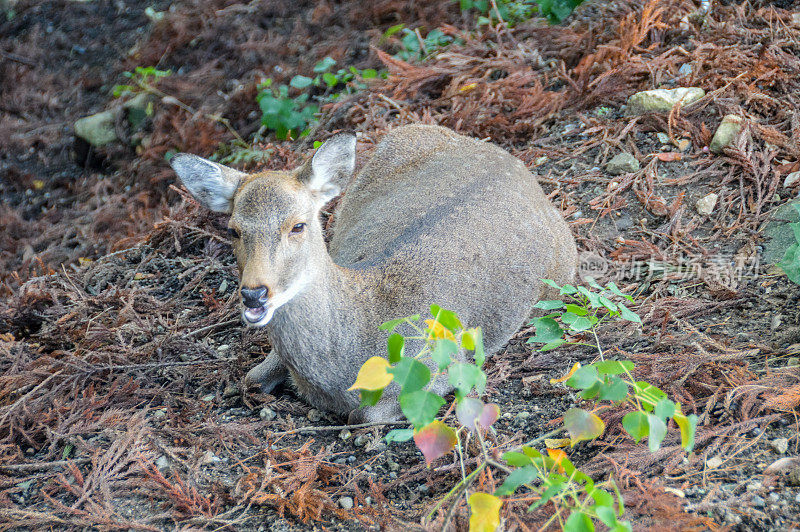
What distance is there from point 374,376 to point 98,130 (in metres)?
7.10

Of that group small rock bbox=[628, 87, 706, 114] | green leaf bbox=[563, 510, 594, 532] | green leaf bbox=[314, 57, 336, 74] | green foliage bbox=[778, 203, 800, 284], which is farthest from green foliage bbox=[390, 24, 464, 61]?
green leaf bbox=[563, 510, 594, 532]

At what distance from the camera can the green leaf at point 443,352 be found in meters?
2.73

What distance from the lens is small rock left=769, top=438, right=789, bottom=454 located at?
3.31m

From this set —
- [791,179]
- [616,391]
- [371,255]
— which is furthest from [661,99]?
[616,391]

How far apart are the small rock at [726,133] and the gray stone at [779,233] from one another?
2.56 feet

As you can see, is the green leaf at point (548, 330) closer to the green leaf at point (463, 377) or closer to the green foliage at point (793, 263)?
the green leaf at point (463, 377)

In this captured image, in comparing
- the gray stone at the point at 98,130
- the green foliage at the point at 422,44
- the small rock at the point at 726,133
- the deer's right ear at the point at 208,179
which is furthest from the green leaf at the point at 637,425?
the gray stone at the point at 98,130

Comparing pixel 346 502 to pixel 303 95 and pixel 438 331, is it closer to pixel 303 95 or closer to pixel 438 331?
pixel 438 331

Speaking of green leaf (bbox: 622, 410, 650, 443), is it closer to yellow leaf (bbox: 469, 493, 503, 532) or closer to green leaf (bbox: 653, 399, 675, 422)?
green leaf (bbox: 653, 399, 675, 422)

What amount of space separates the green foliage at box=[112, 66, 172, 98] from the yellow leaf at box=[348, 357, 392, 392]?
7097 mm

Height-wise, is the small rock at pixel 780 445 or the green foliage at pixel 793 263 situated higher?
the green foliage at pixel 793 263

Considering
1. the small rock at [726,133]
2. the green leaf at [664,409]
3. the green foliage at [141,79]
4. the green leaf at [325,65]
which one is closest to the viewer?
the green leaf at [664,409]

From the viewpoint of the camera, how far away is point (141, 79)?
909cm

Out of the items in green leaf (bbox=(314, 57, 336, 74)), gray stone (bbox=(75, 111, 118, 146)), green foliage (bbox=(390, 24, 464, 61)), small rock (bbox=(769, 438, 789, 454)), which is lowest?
gray stone (bbox=(75, 111, 118, 146))
